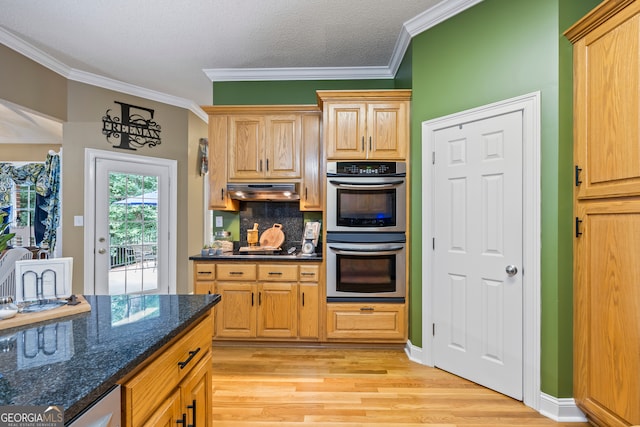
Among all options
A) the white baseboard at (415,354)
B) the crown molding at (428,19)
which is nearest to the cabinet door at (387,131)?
the crown molding at (428,19)

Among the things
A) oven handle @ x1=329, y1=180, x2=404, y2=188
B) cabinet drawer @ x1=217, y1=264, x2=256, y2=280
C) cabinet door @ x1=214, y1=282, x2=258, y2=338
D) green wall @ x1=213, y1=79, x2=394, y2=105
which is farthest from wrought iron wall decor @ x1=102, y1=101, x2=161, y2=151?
oven handle @ x1=329, y1=180, x2=404, y2=188

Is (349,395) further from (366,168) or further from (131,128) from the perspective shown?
(131,128)

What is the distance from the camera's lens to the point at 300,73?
3.81 metres

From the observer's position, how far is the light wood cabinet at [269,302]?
10.5 ft

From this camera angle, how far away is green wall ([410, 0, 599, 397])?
2.11 meters

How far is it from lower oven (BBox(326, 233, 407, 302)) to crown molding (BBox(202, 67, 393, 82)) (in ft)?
6.15

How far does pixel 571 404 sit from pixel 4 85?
5225 millimetres

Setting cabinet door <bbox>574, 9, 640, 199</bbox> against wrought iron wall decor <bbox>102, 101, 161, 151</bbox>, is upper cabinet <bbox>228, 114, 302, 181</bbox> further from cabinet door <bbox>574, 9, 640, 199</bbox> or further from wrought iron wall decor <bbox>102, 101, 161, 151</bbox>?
cabinet door <bbox>574, 9, 640, 199</bbox>

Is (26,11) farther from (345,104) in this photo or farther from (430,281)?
(430,281)

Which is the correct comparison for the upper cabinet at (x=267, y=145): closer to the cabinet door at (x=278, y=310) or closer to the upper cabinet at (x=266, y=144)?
the upper cabinet at (x=266, y=144)

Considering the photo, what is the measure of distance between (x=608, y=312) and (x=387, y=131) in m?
2.06

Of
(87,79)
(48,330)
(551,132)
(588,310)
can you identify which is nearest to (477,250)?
(588,310)

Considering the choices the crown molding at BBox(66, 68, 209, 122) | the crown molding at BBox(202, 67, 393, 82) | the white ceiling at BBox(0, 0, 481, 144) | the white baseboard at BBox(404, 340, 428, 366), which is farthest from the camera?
the crown molding at BBox(66, 68, 209, 122)

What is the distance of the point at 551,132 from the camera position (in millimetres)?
2141
